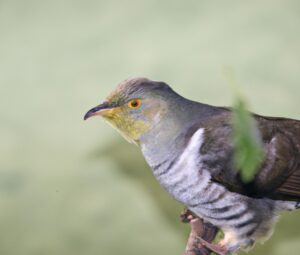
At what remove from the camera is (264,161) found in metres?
1.06

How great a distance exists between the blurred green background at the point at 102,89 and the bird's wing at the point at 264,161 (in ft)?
1.75

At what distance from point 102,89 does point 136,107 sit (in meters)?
0.54

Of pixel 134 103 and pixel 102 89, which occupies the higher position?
pixel 102 89

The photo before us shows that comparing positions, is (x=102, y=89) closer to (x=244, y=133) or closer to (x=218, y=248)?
(x=218, y=248)

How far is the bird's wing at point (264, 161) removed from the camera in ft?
3.42

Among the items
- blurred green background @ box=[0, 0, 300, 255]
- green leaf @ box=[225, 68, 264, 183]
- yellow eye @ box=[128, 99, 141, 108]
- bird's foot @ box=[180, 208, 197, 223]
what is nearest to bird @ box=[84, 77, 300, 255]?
yellow eye @ box=[128, 99, 141, 108]

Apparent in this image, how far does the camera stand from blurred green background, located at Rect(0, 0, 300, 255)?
1.57 m

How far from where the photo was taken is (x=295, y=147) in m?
1.09

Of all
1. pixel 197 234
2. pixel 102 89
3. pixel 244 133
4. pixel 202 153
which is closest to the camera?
pixel 244 133

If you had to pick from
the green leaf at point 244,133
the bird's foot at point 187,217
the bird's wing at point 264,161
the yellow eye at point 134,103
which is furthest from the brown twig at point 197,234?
the green leaf at point 244,133

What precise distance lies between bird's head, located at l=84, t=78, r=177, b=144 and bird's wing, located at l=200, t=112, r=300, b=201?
11 centimetres

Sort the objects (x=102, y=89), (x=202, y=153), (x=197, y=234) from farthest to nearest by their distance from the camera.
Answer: (x=102, y=89) → (x=197, y=234) → (x=202, y=153)

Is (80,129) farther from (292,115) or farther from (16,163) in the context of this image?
(292,115)

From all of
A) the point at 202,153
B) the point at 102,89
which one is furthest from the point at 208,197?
the point at 102,89
